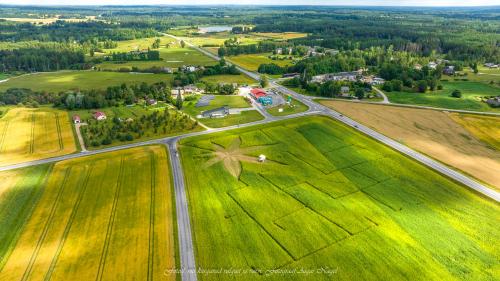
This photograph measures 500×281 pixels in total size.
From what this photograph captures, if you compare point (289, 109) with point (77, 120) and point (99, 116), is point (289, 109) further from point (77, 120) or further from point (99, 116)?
point (77, 120)

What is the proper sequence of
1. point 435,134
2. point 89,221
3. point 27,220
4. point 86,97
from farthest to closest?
point 86,97 < point 435,134 < point 27,220 < point 89,221

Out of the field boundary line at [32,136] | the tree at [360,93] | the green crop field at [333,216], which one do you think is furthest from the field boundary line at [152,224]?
the tree at [360,93]

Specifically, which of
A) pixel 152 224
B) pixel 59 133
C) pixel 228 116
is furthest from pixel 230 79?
pixel 152 224

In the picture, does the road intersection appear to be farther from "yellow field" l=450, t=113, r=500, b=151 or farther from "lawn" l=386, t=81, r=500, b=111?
"lawn" l=386, t=81, r=500, b=111

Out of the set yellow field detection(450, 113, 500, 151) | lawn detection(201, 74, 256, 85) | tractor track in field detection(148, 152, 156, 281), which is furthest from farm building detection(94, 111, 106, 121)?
yellow field detection(450, 113, 500, 151)

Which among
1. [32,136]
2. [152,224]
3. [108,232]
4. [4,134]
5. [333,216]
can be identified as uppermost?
[32,136]

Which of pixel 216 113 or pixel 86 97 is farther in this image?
pixel 86 97

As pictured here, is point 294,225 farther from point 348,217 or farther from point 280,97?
point 280,97
